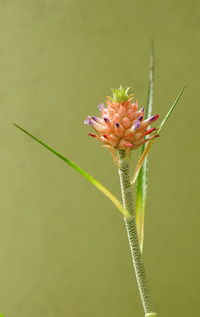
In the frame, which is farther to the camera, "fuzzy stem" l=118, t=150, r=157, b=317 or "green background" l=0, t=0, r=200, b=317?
"green background" l=0, t=0, r=200, b=317

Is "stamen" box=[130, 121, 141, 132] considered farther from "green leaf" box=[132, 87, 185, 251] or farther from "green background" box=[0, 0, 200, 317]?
"green background" box=[0, 0, 200, 317]

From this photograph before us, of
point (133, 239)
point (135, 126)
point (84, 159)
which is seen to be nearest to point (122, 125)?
point (135, 126)

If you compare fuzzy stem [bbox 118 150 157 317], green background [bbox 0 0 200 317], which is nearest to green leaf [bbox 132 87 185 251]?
fuzzy stem [bbox 118 150 157 317]

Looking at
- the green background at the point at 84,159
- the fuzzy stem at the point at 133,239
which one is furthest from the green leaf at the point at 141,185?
the green background at the point at 84,159

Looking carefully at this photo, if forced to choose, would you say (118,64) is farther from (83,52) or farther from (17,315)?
(17,315)

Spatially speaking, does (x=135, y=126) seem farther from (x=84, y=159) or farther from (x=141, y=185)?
(x=84, y=159)

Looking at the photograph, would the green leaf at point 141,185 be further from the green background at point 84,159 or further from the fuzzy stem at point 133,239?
the green background at point 84,159
